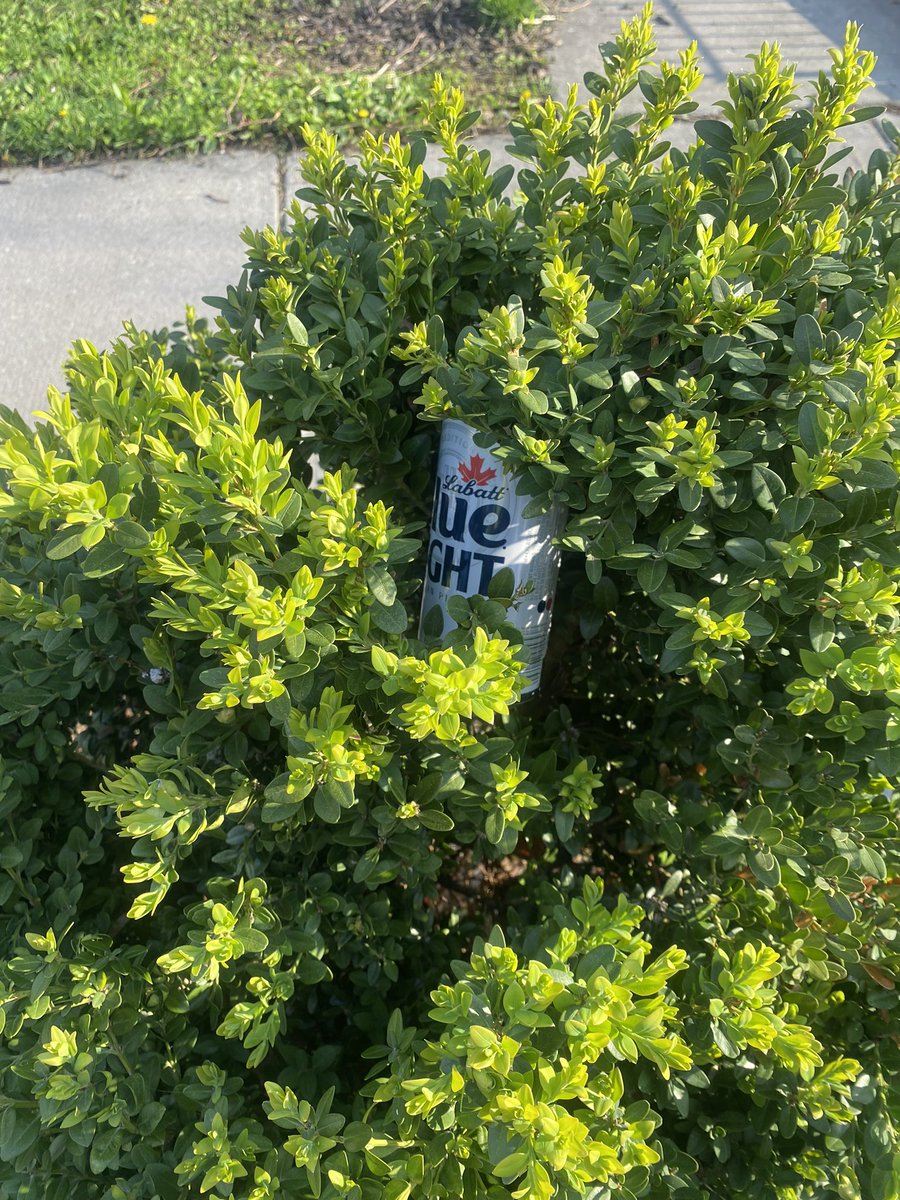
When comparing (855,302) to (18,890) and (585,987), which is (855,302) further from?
(18,890)

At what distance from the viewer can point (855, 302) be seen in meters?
1.44

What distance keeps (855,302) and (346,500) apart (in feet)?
2.73

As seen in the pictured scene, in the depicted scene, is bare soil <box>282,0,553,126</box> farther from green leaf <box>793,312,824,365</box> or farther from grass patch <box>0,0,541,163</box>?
green leaf <box>793,312,824,365</box>

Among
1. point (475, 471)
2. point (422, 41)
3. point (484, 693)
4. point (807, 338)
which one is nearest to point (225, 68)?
point (422, 41)

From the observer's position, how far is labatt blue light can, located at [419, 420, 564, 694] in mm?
1556

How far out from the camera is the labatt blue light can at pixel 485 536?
156cm

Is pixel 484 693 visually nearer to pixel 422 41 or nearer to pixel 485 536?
pixel 485 536

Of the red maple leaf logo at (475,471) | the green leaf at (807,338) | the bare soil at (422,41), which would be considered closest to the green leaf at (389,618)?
the red maple leaf logo at (475,471)

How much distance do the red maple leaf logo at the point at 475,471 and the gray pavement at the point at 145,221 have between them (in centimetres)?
278

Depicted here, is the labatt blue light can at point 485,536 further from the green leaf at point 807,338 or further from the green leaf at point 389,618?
the green leaf at point 807,338

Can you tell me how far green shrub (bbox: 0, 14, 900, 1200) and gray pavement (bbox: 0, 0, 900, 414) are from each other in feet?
8.34

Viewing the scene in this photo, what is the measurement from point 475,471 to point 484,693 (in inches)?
17.8

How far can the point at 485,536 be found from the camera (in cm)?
157

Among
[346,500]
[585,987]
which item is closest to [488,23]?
[346,500]
